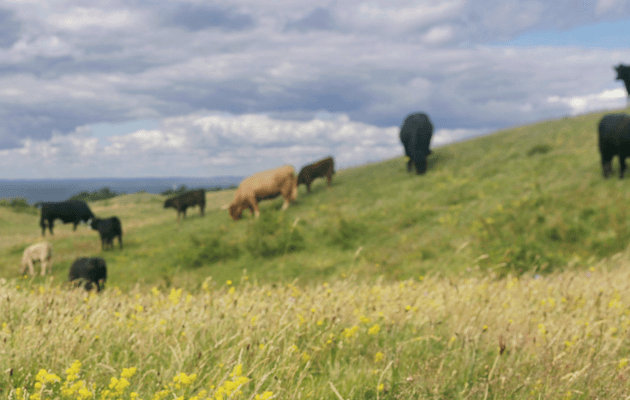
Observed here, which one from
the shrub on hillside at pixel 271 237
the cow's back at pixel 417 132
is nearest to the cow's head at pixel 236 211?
the shrub on hillside at pixel 271 237

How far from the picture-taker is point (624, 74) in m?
19.8

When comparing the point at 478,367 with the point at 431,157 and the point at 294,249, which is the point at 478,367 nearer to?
the point at 294,249

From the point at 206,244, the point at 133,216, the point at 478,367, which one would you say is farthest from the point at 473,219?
the point at 133,216

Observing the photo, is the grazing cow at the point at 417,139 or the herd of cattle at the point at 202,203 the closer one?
the herd of cattle at the point at 202,203

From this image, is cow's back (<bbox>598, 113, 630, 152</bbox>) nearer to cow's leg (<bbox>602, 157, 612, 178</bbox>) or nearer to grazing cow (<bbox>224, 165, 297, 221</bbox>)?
cow's leg (<bbox>602, 157, 612, 178</bbox>)

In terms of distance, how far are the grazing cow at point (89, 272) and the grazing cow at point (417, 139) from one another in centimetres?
1884

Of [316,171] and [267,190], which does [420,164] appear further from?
[267,190]

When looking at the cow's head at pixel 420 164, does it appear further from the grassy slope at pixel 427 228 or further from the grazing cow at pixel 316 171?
the grazing cow at pixel 316 171

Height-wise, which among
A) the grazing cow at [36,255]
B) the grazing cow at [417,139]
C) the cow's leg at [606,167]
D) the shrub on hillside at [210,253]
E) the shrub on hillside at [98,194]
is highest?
the grazing cow at [417,139]

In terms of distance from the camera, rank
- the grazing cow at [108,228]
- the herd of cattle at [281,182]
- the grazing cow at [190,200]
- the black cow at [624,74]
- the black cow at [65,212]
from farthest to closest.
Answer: the grazing cow at [190,200] < the black cow at [65,212] < the grazing cow at [108,228] < the black cow at [624,74] < the herd of cattle at [281,182]

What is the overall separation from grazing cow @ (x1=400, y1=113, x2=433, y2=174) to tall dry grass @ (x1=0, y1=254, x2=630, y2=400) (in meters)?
21.2

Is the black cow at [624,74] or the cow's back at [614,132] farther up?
the black cow at [624,74]

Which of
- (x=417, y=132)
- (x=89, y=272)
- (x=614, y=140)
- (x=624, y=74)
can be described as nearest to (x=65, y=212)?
(x=89, y=272)

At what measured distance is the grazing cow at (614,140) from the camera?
14.3 metres
